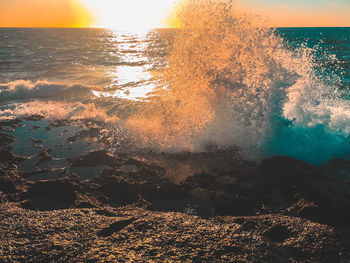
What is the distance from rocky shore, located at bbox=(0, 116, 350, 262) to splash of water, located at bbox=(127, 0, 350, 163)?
55 centimetres

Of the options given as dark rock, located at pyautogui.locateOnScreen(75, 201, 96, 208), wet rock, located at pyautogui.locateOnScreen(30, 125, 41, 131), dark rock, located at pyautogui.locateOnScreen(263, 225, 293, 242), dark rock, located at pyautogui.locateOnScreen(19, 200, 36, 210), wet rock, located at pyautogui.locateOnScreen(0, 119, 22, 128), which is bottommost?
dark rock, located at pyautogui.locateOnScreen(75, 201, 96, 208)

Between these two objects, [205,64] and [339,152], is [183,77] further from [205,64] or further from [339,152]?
[339,152]

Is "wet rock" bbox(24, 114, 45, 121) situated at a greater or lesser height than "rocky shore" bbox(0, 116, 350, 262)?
greater

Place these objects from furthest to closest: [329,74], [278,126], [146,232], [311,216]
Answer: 1. [329,74]
2. [278,126]
3. [311,216]
4. [146,232]

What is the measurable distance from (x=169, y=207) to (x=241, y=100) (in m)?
3.42

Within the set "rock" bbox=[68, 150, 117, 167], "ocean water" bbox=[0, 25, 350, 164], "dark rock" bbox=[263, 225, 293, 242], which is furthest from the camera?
"ocean water" bbox=[0, 25, 350, 164]

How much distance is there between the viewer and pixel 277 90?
5910 millimetres

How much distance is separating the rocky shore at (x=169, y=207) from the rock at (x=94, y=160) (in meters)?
0.02

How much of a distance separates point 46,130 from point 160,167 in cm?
365

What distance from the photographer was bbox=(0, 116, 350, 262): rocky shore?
241 cm

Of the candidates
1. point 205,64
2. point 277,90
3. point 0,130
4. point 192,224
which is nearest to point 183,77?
point 205,64

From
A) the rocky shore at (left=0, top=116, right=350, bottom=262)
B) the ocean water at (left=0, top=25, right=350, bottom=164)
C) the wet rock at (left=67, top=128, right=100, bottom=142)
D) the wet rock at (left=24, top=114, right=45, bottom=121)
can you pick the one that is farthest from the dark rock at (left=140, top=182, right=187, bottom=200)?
the wet rock at (left=24, top=114, right=45, bottom=121)

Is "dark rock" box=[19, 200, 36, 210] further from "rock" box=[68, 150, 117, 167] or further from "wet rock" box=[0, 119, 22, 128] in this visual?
"wet rock" box=[0, 119, 22, 128]

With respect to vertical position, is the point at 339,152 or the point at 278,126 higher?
the point at 278,126
